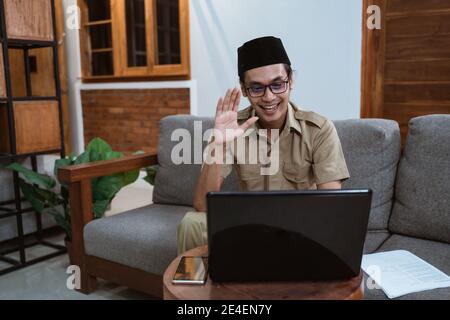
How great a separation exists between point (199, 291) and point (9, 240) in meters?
2.30

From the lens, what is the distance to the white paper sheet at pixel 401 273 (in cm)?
127

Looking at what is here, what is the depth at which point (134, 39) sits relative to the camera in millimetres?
4660

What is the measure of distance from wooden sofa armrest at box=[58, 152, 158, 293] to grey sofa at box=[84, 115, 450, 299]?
0.16 feet

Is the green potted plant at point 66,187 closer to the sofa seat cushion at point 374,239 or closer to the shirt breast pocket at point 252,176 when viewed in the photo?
the shirt breast pocket at point 252,176

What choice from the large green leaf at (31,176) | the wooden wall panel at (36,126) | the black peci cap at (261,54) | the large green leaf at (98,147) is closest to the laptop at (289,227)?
the black peci cap at (261,54)

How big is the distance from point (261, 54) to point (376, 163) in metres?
0.72

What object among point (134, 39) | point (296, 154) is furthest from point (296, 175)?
point (134, 39)

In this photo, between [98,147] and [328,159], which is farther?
[98,147]

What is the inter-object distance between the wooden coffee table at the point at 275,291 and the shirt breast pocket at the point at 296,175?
1.89 feet

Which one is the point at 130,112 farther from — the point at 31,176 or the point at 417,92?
the point at 417,92

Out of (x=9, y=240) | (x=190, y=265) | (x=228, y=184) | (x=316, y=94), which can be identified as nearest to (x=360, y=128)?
(x=228, y=184)

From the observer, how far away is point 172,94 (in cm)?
432

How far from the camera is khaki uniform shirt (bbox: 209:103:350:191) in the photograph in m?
1.50

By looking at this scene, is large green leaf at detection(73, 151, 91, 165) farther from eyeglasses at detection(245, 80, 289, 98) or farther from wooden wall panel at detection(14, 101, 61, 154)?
eyeglasses at detection(245, 80, 289, 98)
